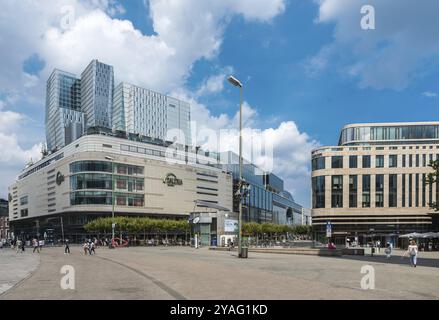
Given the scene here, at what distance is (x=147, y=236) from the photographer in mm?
109062

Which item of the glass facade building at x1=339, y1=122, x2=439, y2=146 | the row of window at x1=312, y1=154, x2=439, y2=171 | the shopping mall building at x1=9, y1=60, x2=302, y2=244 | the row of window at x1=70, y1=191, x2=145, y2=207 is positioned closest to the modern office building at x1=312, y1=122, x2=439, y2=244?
the row of window at x1=312, y1=154, x2=439, y2=171

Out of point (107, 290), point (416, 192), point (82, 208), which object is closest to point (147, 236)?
point (82, 208)

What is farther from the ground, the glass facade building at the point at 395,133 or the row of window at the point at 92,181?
the glass facade building at the point at 395,133

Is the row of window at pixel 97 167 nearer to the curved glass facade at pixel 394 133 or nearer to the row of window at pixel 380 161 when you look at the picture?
the row of window at pixel 380 161

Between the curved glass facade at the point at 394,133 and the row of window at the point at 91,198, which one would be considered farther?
the row of window at the point at 91,198

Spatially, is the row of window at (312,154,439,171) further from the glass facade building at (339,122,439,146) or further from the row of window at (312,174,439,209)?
the glass facade building at (339,122,439,146)

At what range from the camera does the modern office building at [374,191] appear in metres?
85.9

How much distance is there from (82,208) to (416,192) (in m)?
76.8

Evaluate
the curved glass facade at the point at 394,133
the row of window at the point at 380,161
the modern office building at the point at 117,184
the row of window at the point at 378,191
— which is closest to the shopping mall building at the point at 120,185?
the modern office building at the point at 117,184

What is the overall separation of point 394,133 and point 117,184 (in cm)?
6894

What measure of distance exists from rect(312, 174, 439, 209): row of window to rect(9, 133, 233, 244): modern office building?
77.3 ft

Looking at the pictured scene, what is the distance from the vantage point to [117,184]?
378ft

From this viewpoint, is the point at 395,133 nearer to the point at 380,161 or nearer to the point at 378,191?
the point at 380,161

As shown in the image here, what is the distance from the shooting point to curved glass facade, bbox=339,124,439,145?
99188 mm
